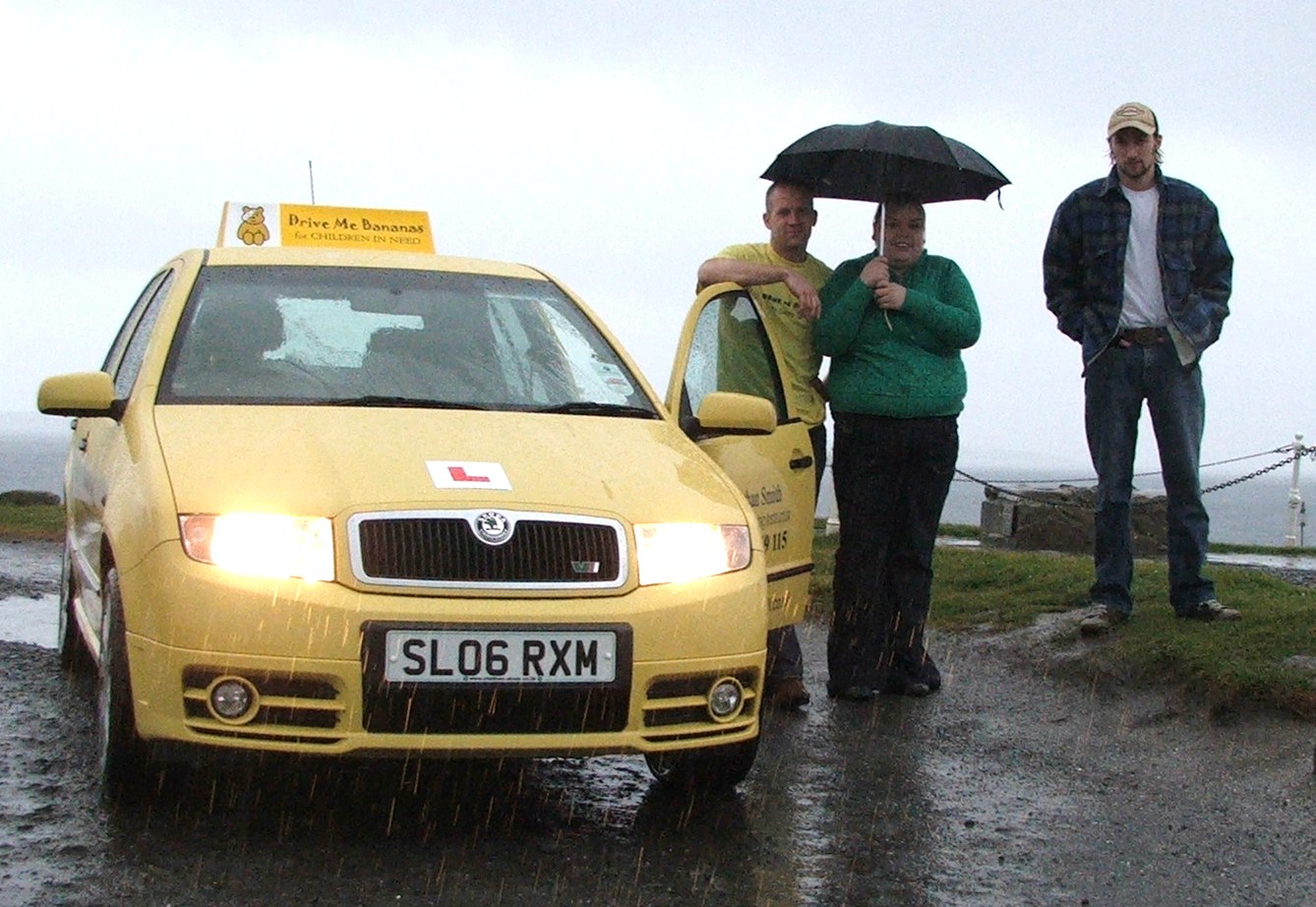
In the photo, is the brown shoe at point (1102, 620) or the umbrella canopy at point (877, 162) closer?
the umbrella canopy at point (877, 162)

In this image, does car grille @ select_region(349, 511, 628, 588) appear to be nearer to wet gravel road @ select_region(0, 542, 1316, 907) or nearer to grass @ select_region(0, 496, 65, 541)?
wet gravel road @ select_region(0, 542, 1316, 907)

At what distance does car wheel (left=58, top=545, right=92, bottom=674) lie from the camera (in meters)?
7.29

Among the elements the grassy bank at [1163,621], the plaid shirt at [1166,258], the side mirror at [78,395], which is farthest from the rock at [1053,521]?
the side mirror at [78,395]

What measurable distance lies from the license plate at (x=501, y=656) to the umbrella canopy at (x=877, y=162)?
3135mm

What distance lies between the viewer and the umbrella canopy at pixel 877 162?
7.16m

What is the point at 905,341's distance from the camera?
7191 mm

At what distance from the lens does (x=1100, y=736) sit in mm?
6695

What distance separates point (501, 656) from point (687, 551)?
0.66 metres

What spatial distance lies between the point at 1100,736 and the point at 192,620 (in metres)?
3.59

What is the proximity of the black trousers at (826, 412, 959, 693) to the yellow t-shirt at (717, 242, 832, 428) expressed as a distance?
0.60ft

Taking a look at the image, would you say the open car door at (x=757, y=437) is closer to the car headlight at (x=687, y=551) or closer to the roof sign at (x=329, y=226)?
the car headlight at (x=687, y=551)

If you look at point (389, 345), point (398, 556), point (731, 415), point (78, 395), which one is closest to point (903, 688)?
point (731, 415)

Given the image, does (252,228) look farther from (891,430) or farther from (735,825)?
(735,825)

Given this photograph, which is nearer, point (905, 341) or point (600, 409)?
point (600, 409)
